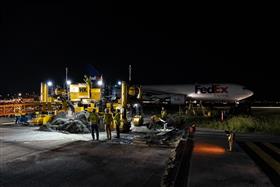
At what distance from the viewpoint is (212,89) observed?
47.9 meters

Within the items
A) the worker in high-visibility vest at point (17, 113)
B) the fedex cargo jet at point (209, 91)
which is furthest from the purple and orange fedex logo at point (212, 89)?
the worker in high-visibility vest at point (17, 113)

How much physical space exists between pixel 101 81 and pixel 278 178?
11881mm

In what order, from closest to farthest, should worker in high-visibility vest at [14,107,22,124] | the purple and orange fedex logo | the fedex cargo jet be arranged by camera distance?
1. worker in high-visibility vest at [14,107,22,124]
2. the fedex cargo jet
3. the purple and orange fedex logo

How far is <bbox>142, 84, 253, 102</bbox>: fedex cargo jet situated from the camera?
46344mm

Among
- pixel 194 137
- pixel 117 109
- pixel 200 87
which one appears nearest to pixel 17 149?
pixel 117 109

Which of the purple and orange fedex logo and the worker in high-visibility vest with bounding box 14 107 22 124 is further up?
the purple and orange fedex logo

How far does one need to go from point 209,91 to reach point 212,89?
1.85ft

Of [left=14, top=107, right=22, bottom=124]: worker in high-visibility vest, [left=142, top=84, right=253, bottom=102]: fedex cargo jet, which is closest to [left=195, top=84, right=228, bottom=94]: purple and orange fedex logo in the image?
[left=142, top=84, right=253, bottom=102]: fedex cargo jet

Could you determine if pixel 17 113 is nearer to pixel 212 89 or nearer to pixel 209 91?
pixel 209 91

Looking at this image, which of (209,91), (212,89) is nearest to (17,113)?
(209,91)

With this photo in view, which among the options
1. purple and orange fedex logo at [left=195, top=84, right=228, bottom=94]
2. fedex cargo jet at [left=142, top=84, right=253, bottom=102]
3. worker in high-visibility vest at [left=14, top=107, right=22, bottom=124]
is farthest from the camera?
purple and orange fedex logo at [left=195, top=84, right=228, bottom=94]

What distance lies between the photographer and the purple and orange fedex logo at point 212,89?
4703 centimetres

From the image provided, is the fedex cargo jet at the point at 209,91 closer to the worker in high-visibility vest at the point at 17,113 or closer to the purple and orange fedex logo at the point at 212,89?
the purple and orange fedex logo at the point at 212,89

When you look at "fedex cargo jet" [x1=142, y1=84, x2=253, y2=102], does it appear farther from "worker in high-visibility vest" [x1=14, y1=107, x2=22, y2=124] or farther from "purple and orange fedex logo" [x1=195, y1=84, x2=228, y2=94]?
"worker in high-visibility vest" [x1=14, y1=107, x2=22, y2=124]
